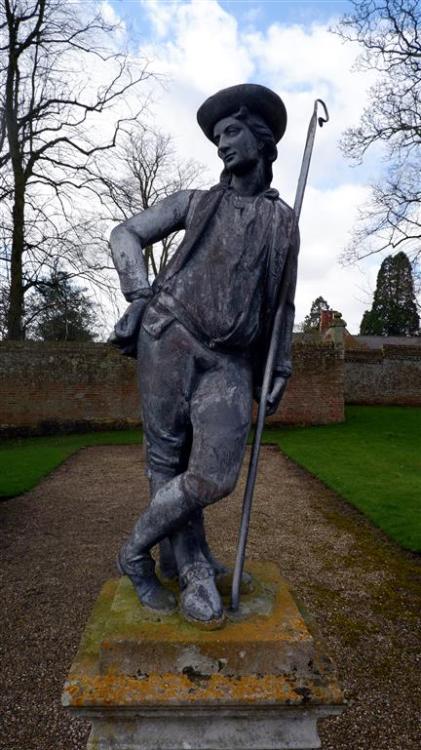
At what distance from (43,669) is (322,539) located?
3.76m

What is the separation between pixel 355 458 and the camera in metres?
11.4

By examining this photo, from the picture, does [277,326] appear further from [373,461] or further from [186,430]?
[373,461]

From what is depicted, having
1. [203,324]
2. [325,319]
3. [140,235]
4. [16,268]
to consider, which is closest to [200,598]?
[203,324]

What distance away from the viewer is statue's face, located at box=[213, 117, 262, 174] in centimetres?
196

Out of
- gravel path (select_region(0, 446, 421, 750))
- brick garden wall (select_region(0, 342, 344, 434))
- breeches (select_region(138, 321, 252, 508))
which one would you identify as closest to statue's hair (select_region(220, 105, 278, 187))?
breeches (select_region(138, 321, 252, 508))

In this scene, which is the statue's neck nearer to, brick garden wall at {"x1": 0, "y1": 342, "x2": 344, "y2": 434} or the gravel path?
the gravel path

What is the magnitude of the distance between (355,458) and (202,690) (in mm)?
10385

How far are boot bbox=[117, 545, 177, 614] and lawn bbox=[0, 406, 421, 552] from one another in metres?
4.69

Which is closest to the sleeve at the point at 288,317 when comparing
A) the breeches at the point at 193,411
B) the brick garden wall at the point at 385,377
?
the breeches at the point at 193,411

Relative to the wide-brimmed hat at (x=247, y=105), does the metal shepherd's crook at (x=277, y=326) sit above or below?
below

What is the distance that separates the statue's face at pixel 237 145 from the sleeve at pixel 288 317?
0.32 meters

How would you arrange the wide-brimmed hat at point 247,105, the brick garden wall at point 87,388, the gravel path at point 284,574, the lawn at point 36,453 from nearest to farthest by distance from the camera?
the wide-brimmed hat at point 247,105 → the gravel path at point 284,574 → the lawn at point 36,453 → the brick garden wall at point 87,388

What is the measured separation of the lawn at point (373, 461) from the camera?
6.96 meters

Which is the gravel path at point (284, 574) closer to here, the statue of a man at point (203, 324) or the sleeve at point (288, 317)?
the statue of a man at point (203, 324)
